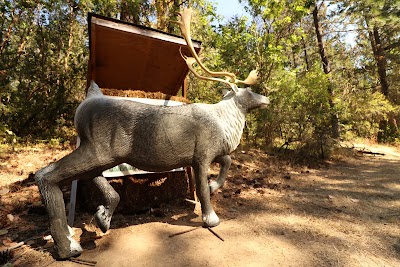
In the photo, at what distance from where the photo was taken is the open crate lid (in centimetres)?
331

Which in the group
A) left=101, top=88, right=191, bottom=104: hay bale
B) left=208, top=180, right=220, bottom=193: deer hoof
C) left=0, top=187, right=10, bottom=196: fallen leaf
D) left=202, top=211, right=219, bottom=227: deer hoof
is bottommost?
left=202, top=211, right=219, bottom=227: deer hoof

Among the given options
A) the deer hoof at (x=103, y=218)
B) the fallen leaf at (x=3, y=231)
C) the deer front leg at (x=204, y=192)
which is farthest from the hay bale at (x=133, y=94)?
the fallen leaf at (x=3, y=231)

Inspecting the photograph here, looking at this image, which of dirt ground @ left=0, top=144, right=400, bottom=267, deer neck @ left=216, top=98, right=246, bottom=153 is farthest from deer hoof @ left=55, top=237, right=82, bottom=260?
deer neck @ left=216, top=98, right=246, bottom=153

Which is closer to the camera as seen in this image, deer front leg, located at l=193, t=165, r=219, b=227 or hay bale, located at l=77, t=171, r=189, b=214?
→ deer front leg, located at l=193, t=165, r=219, b=227

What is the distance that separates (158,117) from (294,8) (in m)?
7.70

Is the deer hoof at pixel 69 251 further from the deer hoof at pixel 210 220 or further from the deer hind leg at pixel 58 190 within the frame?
the deer hoof at pixel 210 220

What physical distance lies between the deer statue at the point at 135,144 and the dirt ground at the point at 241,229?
0.39 meters

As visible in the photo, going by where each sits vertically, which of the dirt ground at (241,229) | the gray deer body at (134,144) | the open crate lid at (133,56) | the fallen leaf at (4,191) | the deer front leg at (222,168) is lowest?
the dirt ground at (241,229)

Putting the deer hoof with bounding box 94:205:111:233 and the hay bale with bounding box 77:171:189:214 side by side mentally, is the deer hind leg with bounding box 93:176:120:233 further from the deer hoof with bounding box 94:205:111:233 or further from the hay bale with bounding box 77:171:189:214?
the hay bale with bounding box 77:171:189:214

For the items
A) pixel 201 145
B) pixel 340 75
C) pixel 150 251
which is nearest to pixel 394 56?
pixel 340 75

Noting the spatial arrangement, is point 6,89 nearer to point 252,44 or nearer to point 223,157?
point 223,157

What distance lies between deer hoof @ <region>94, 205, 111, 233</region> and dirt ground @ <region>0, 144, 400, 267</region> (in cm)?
32

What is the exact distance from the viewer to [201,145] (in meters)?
2.89

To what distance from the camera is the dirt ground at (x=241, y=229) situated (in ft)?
8.11
